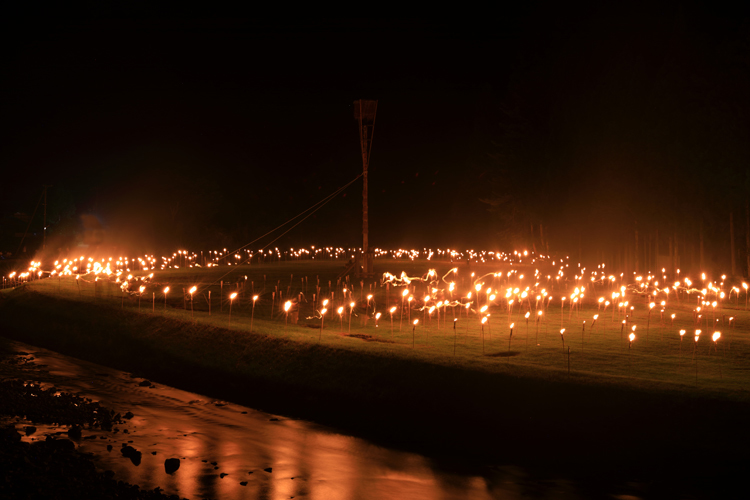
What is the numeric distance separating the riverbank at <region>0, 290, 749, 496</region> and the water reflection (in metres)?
0.58

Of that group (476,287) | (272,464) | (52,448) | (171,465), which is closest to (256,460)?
(272,464)

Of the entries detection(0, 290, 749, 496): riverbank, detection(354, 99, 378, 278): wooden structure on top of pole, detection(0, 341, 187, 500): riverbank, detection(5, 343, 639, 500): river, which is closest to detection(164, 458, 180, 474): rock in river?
detection(5, 343, 639, 500): river

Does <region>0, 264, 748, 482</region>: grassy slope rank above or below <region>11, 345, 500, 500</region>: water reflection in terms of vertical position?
above

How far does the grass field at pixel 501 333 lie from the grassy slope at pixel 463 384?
7 cm

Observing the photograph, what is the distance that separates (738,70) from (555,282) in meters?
11.0

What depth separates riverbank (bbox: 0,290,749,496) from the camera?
26.6ft

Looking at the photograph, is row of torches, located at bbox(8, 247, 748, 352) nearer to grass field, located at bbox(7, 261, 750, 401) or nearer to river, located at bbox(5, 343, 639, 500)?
grass field, located at bbox(7, 261, 750, 401)

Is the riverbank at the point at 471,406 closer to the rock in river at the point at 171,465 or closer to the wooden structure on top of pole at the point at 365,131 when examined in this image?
Answer: the rock in river at the point at 171,465

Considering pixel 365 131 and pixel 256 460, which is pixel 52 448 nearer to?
pixel 256 460

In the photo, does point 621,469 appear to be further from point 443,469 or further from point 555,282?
point 555,282

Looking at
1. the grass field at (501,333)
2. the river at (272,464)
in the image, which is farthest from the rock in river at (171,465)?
the grass field at (501,333)

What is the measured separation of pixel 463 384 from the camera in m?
10.0

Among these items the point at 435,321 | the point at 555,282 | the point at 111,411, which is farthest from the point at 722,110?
the point at 111,411

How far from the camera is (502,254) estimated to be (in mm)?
50438
